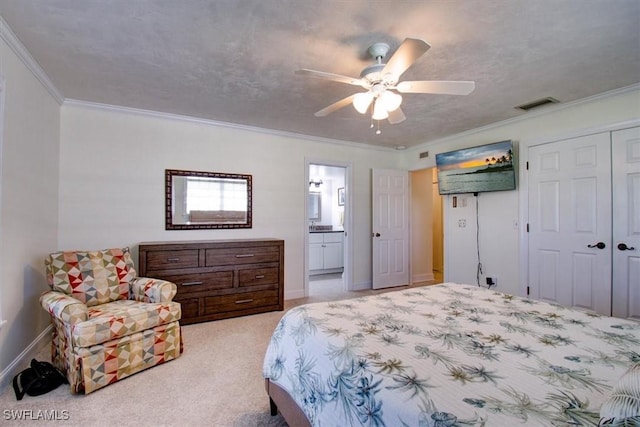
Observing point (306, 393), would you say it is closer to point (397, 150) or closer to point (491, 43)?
point (491, 43)

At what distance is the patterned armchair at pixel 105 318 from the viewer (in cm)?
201

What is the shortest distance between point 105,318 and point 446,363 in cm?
224

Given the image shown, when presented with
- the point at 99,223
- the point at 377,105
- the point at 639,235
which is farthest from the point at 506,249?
the point at 99,223

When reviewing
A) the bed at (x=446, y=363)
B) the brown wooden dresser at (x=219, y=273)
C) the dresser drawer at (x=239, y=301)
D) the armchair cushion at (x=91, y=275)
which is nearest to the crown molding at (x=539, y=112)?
the bed at (x=446, y=363)

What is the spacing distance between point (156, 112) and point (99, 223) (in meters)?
1.43

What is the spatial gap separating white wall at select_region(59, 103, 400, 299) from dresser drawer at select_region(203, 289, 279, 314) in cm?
57

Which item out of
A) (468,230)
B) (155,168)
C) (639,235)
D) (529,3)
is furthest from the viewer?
(468,230)

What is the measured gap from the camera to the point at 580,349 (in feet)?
4.18

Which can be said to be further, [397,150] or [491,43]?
[397,150]

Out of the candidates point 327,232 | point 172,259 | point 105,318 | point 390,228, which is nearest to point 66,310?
point 105,318

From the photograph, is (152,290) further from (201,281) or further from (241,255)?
(241,255)

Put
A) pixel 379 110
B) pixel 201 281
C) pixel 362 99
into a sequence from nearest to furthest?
pixel 362 99 → pixel 379 110 → pixel 201 281

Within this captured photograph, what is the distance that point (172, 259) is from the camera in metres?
3.25

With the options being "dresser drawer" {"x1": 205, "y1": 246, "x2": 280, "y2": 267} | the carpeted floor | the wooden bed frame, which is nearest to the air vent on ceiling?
"dresser drawer" {"x1": 205, "y1": 246, "x2": 280, "y2": 267}
